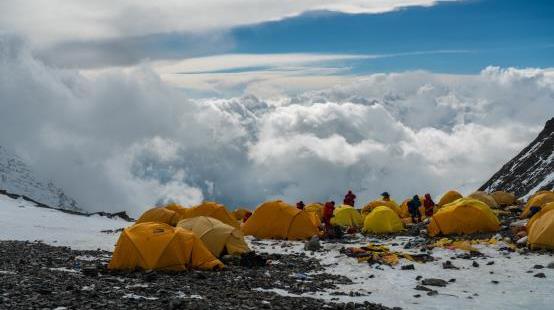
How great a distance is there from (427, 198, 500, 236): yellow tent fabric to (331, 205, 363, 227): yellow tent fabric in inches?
371

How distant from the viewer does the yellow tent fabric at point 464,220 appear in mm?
28234

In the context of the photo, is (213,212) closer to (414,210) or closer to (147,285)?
(414,210)

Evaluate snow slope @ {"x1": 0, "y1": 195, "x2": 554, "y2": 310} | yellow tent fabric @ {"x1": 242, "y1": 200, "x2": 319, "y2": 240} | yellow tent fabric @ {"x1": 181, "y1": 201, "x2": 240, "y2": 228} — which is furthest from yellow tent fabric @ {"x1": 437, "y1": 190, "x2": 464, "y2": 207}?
yellow tent fabric @ {"x1": 181, "y1": 201, "x2": 240, "y2": 228}

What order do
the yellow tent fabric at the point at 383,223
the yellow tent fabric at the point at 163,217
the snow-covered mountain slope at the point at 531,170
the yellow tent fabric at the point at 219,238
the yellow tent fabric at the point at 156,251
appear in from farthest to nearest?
the snow-covered mountain slope at the point at 531,170 → the yellow tent fabric at the point at 163,217 → the yellow tent fabric at the point at 383,223 → the yellow tent fabric at the point at 219,238 → the yellow tent fabric at the point at 156,251

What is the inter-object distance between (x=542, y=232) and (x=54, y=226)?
30246 mm

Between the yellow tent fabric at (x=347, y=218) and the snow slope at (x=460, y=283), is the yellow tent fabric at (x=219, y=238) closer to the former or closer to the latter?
the snow slope at (x=460, y=283)

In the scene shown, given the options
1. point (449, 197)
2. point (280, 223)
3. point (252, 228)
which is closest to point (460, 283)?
point (280, 223)

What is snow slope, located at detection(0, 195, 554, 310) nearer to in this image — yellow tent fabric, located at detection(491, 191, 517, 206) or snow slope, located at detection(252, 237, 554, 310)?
snow slope, located at detection(252, 237, 554, 310)

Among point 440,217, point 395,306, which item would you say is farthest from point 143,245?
point 440,217

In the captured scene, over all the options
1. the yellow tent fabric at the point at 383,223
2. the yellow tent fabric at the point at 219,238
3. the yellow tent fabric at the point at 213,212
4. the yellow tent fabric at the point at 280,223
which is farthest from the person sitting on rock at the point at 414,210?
the yellow tent fabric at the point at 219,238

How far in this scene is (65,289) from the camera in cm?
1444

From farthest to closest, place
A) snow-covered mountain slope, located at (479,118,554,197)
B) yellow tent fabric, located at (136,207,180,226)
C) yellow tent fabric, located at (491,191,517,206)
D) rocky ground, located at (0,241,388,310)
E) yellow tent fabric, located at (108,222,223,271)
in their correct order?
snow-covered mountain slope, located at (479,118,554,197)
yellow tent fabric, located at (491,191,517,206)
yellow tent fabric, located at (136,207,180,226)
yellow tent fabric, located at (108,222,223,271)
rocky ground, located at (0,241,388,310)

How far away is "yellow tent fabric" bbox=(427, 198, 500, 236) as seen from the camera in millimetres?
28234

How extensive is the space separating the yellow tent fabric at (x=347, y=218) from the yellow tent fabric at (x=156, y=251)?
19175mm
